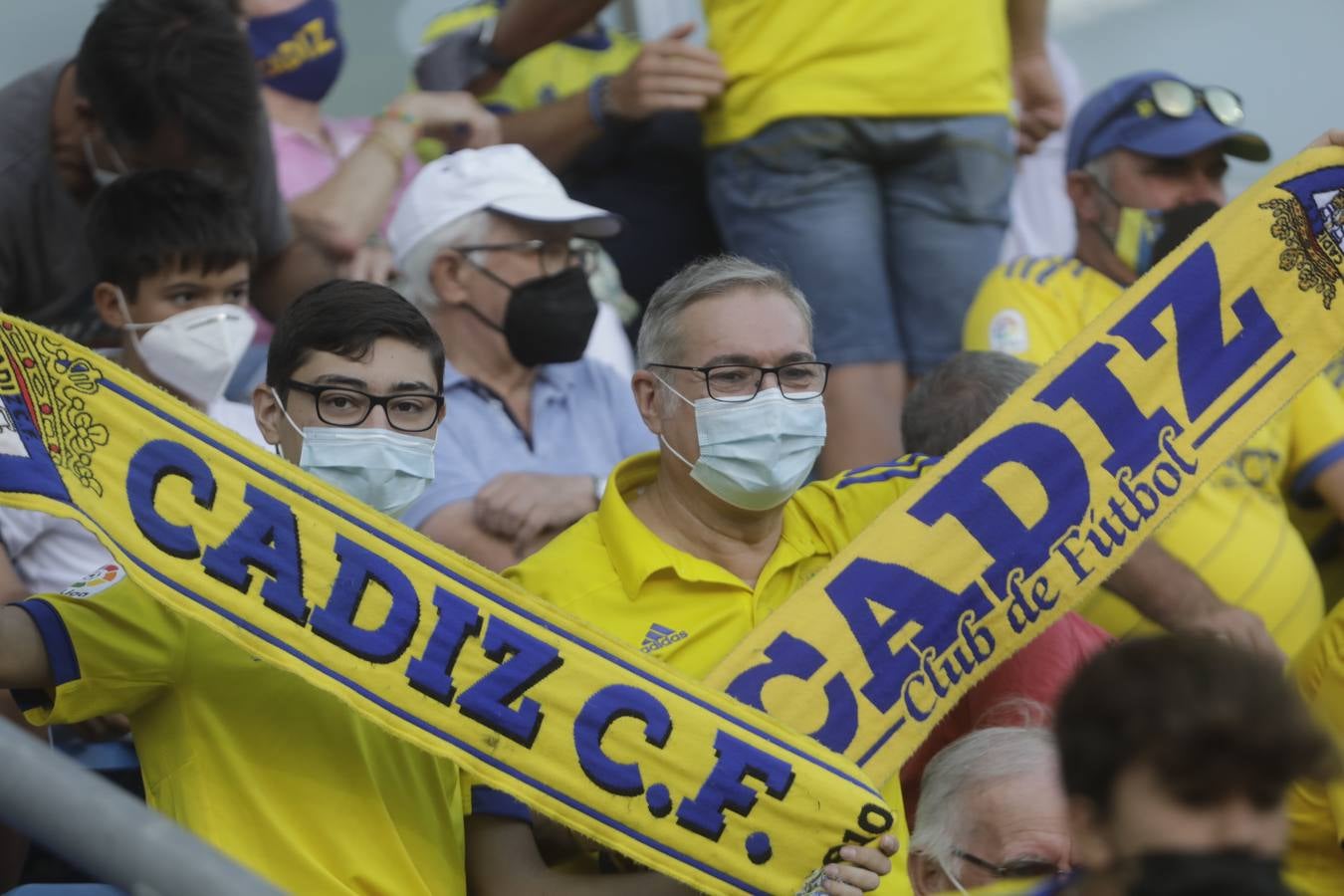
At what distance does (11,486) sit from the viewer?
123 inches

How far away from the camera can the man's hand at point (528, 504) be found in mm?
4305

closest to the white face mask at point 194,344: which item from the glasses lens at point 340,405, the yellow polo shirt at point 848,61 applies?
the glasses lens at point 340,405

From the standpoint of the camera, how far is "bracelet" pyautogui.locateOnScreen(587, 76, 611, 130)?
5.57 meters

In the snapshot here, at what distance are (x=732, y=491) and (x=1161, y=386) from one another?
0.83 m

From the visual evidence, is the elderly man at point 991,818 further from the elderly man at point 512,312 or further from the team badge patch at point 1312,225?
the elderly man at point 512,312

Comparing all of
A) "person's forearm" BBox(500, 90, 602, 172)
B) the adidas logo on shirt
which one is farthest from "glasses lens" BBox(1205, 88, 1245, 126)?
the adidas logo on shirt

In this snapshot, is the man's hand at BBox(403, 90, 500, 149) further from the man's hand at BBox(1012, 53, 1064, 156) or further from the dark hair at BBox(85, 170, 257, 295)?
the man's hand at BBox(1012, 53, 1064, 156)

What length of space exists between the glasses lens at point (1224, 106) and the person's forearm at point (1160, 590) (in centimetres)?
149

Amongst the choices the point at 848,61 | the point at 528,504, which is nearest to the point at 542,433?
the point at 528,504

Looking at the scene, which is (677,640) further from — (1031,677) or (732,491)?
(1031,677)

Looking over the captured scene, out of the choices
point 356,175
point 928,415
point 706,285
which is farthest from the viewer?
point 356,175

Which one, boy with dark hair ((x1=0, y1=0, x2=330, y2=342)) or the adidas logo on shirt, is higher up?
boy with dark hair ((x1=0, y1=0, x2=330, y2=342))

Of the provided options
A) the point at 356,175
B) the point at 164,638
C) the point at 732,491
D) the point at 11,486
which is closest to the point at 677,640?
the point at 732,491

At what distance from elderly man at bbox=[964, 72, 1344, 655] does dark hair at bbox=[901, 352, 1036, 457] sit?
482 mm
